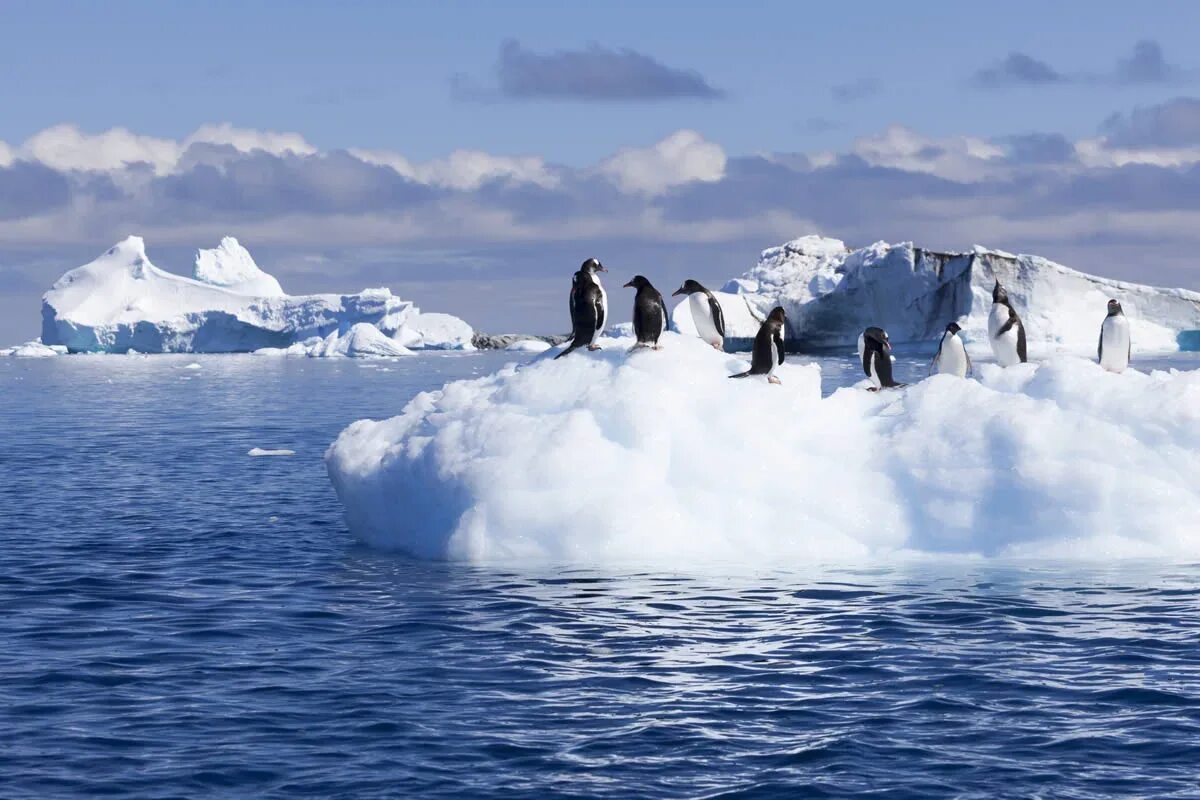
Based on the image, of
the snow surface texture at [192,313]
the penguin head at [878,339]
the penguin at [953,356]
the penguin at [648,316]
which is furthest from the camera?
the snow surface texture at [192,313]

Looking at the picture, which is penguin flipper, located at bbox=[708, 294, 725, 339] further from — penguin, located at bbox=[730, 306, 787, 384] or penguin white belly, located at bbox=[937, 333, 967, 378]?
penguin white belly, located at bbox=[937, 333, 967, 378]

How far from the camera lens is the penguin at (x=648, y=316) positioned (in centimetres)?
1472

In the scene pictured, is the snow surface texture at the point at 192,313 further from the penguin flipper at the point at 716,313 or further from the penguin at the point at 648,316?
the penguin at the point at 648,316

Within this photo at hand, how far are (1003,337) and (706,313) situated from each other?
422 cm

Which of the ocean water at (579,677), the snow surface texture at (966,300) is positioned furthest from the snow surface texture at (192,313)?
the ocean water at (579,677)

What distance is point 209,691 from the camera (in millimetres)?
8656

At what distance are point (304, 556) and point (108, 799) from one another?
7457 millimetres

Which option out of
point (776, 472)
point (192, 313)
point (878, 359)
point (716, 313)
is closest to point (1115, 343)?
point (878, 359)

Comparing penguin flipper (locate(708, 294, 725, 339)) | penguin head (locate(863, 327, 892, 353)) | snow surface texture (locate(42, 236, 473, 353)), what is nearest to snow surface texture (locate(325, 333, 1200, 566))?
penguin flipper (locate(708, 294, 725, 339))

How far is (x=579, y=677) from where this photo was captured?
29.0 feet

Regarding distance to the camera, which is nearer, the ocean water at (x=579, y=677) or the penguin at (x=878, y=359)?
the ocean water at (x=579, y=677)

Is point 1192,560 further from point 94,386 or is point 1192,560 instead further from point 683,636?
point 94,386

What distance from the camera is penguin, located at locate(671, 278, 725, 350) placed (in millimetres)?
16406

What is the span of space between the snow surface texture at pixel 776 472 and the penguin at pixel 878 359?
187 centimetres
